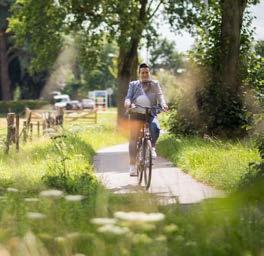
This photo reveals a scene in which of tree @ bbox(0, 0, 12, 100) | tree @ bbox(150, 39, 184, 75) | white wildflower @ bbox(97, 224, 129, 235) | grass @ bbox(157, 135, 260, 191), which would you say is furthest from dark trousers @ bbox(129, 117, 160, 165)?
tree @ bbox(150, 39, 184, 75)

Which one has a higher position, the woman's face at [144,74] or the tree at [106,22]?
the tree at [106,22]

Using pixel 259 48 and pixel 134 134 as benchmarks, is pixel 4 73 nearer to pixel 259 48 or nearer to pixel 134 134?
pixel 259 48

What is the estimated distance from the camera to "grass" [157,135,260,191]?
9.98 m

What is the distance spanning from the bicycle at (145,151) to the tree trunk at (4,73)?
57.2m

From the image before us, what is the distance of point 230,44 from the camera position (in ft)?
61.4

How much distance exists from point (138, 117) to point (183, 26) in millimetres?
19574

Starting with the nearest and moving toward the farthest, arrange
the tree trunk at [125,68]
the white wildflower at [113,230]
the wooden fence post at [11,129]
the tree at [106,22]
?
the white wildflower at [113,230], the wooden fence post at [11,129], the tree at [106,22], the tree trunk at [125,68]

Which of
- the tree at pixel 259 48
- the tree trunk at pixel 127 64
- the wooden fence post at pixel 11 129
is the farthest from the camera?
the tree trunk at pixel 127 64

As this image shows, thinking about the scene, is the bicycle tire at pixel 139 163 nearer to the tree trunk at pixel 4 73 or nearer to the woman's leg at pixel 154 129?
the woman's leg at pixel 154 129

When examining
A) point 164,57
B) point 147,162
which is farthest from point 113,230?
point 164,57

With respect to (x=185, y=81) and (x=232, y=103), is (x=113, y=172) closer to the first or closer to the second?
(x=232, y=103)

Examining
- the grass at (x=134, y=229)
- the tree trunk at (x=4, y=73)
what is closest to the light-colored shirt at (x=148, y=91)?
the grass at (x=134, y=229)

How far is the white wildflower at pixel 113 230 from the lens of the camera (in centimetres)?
253

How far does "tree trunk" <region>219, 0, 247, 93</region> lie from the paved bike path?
13.4ft
